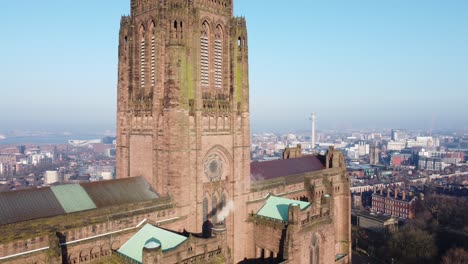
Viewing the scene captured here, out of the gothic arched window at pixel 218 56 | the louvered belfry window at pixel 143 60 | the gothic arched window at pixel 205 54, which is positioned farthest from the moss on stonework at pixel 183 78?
the louvered belfry window at pixel 143 60

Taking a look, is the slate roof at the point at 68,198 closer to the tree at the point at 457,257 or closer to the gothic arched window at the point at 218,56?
the gothic arched window at the point at 218,56

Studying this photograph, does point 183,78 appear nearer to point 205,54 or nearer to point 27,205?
point 205,54

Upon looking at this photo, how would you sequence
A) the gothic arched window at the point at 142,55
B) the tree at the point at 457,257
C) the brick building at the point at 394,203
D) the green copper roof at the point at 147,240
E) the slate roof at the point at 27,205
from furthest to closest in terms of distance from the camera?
the brick building at the point at 394,203
the tree at the point at 457,257
the gothic arched window at the point at 142,55
the green copper roof at the point at 147,240
the slate roof at the point at 27,205

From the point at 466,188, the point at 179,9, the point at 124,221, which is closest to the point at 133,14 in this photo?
the point at 179,9

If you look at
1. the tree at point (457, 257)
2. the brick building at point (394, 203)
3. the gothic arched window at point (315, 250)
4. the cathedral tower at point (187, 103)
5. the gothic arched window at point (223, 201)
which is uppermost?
the cathedral tower at point (187, 103)

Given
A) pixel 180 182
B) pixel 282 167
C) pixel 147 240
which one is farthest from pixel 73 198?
pixel 282 167

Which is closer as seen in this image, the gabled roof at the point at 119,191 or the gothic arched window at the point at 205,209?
the gabled roof at the point at 119,191
